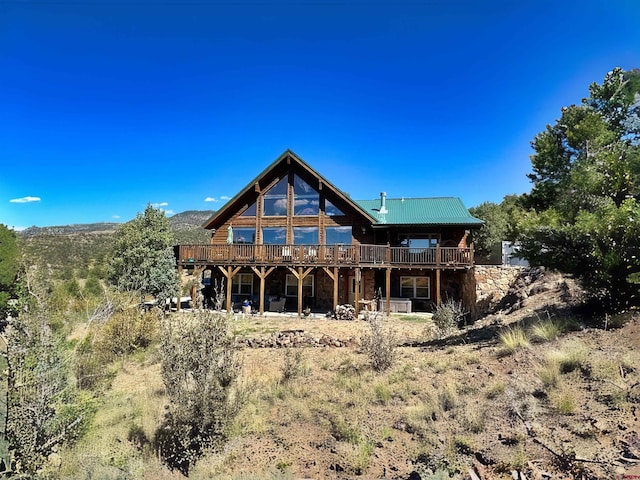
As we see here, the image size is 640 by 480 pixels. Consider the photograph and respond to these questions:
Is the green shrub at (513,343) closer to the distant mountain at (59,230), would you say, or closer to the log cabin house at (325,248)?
the log cabin house at (325,248)

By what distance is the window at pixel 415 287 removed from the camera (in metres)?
21.3

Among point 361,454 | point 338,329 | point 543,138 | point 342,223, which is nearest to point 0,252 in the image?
point 338,329

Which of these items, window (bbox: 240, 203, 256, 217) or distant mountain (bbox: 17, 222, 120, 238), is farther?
distant mountain (bbox: 17, 222, 120, 238)

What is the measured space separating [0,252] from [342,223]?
15.8 m

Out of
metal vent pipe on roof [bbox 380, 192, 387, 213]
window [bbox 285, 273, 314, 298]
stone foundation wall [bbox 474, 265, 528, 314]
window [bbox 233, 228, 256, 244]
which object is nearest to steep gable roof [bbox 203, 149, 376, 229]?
window [bbox 233, 228, 256, 244]

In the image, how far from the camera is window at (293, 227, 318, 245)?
71.4 ft

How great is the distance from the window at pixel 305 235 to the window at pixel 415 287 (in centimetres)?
560

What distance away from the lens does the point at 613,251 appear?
323 inches

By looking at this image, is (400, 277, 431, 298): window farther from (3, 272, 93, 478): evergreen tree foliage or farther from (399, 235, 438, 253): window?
(3, 272, 93, 478): evergreen tree foliage

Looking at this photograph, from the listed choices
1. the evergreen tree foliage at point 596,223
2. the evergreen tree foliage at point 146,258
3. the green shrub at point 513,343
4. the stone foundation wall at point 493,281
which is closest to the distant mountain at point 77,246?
the evergreen tree foliage at point 146,258

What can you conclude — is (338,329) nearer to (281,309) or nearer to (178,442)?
(281,309)

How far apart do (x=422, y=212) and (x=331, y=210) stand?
5484 mm

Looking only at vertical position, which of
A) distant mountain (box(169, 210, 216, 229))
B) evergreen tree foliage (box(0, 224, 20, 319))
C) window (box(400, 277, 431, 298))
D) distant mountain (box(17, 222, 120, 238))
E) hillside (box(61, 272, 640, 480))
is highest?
distant mountain (box(169, 210, 216, 229))

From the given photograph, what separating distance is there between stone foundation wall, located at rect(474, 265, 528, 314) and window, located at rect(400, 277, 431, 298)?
321 centimetres
